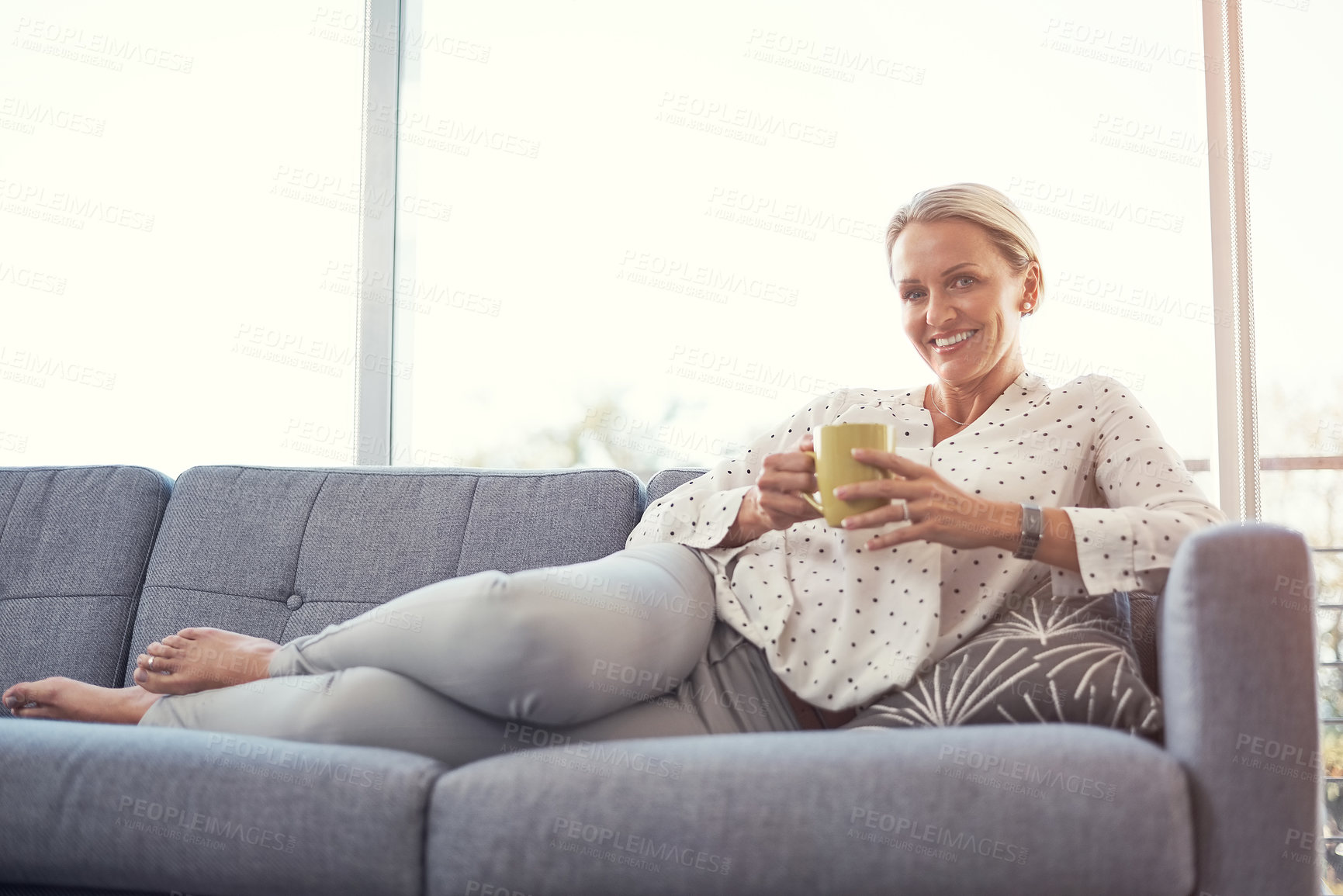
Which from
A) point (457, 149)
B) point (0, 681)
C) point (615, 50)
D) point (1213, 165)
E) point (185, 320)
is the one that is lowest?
point (0, 681)

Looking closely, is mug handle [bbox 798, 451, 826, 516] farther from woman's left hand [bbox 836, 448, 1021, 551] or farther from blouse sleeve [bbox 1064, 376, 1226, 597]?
blouse sleeve [bbox 1064, 376, 1226, 597]

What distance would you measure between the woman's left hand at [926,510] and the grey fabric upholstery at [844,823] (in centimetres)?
27

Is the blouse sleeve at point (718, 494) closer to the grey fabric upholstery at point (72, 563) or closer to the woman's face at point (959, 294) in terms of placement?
the woman's face at point (959, 294)

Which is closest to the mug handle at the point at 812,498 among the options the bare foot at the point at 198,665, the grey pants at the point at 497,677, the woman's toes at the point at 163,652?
the grey pants at the point at 497,677

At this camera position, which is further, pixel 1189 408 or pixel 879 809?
pixel 1189 408

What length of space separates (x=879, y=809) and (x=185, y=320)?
2.37m

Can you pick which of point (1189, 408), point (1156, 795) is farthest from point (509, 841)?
Answer: point (1189, 408)

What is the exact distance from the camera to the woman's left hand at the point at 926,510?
43.3 inches

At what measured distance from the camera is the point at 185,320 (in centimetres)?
259

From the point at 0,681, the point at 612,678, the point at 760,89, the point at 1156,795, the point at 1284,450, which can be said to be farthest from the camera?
the point at 760,89

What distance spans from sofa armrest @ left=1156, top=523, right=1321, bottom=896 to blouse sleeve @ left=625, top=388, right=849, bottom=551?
2.16 ft

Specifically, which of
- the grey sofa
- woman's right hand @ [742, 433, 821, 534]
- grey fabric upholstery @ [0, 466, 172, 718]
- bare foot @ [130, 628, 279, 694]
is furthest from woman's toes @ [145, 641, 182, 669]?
woman's right hand @ [742, 433, 821, 534]

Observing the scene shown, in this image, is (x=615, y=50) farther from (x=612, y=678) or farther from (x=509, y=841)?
(x=509, y=841)

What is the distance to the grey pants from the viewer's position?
1.07 m
